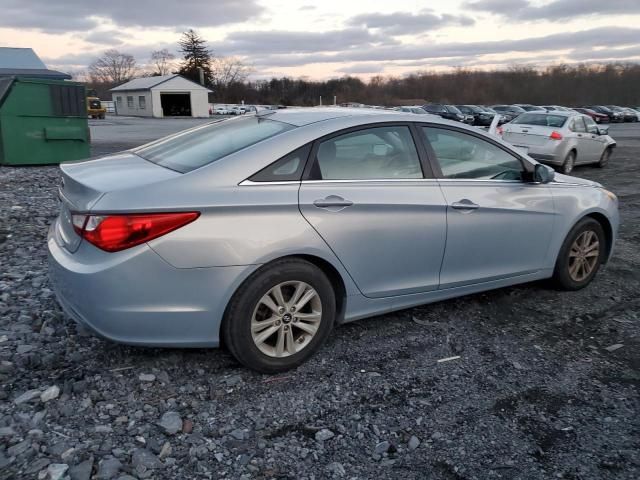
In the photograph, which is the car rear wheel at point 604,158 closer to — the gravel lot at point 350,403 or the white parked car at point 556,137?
the white parked car at point 556,137

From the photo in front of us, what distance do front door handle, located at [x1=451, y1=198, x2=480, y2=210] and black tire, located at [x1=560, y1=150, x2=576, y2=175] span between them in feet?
35.4

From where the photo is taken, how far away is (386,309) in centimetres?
376

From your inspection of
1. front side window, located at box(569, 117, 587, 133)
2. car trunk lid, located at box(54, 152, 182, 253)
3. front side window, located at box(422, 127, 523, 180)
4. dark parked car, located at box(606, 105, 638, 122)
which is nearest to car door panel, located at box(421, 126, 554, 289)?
front side window, located at box(422, 127, 523, 180)

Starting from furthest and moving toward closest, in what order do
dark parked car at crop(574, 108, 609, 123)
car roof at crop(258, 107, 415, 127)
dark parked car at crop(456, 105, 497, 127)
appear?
dark parked car at crop(574, 108, 609, 123)
dark parked car at crop(456, 105, 497, 127)
car roof at crop(258, 107, 415, 127)

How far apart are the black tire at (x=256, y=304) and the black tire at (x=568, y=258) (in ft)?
7.67

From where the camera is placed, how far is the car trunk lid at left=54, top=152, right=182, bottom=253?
3.00 meters

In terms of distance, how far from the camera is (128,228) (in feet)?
9.30

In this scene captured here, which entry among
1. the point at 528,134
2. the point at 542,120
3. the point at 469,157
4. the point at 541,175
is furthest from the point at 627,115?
the point at 469,157

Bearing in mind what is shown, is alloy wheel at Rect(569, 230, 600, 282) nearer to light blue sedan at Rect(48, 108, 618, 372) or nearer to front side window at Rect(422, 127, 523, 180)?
light blue sedan at Rect(48, 108, 618, 372)

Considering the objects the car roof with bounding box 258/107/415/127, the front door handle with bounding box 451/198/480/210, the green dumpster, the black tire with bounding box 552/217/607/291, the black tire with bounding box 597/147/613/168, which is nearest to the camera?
the car roof with bounding box 258/107/415/127

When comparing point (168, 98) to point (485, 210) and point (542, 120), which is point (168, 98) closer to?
point (542, 120)

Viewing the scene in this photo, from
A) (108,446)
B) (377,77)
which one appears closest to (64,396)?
(108,446)

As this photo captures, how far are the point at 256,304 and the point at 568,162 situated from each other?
493 inches

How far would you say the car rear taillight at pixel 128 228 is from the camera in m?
2.84
